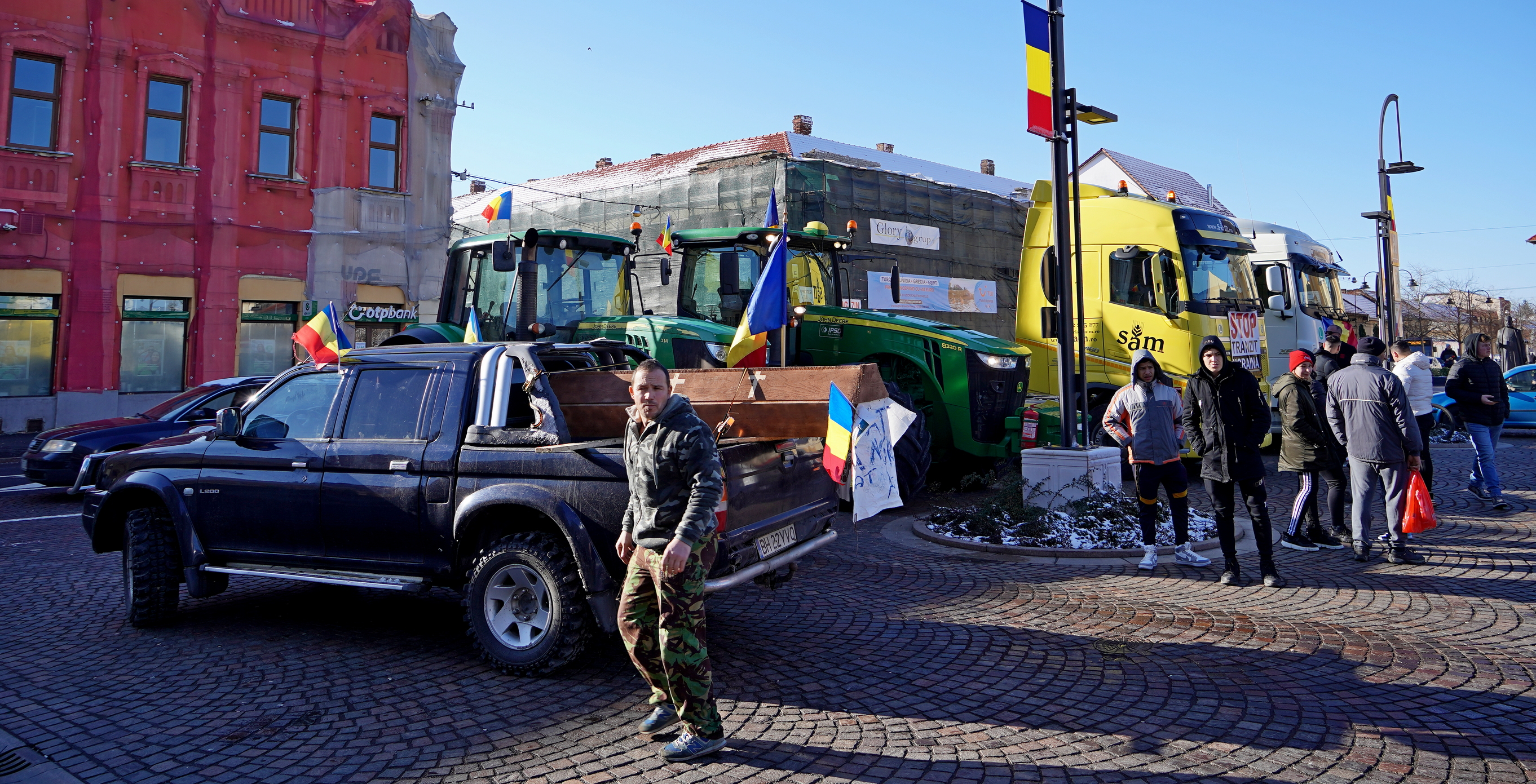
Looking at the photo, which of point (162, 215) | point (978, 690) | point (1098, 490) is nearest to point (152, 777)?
point (978, 690)

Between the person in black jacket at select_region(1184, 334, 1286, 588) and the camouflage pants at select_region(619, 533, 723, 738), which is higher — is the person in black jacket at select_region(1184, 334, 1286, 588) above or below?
above

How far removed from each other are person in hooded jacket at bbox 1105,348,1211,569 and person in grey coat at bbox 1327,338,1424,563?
1348 mm

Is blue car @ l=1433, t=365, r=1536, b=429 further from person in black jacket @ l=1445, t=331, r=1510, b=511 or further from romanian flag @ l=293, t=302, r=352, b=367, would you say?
romanian flag @ l=293, t=302, r=352, b=367

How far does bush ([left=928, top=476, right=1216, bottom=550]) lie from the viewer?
337 inches

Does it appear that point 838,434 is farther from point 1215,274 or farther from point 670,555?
point 1215,274

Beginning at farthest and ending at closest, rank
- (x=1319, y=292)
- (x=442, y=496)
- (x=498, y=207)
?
1. (x=1319, y=292)
2. (x=498, y=207)
3. (x=442, y=496)

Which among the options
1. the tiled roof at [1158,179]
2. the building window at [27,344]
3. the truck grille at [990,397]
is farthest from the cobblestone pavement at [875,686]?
the tiled roof at [1158,179]

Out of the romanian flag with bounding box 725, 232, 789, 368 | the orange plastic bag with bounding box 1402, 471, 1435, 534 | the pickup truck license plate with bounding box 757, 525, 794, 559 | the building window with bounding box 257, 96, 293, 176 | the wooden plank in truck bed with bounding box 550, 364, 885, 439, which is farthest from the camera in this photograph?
the building window with bounding box 257, 96, 293, 176

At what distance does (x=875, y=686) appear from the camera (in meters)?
4.98

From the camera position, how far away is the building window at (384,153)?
22641 mm

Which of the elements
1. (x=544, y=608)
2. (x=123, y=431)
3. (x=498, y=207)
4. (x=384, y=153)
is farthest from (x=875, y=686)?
(x=384, y=153)

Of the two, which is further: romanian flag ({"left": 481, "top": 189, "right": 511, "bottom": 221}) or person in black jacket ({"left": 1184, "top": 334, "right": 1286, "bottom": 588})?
romanian flag ({"left": 481, "top": 189, "right": 511, "bottom": 221})

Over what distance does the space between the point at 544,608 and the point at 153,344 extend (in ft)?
60.5

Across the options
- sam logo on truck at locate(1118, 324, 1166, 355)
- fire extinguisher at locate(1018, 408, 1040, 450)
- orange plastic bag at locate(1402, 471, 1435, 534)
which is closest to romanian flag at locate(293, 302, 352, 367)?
fire extinguisher at locate(1018, 408, 1040, 450)
